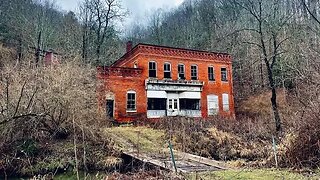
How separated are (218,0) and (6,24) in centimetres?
3116

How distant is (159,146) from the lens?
1653 centimetres

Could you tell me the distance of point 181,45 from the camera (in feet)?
157

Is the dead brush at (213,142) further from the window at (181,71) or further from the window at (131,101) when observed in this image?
the window at (181,71)

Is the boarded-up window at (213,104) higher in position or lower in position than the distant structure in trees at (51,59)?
lower

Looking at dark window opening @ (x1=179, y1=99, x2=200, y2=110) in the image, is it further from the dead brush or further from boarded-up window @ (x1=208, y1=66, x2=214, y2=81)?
the dead brush

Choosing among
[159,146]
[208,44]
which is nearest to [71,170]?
[159,146]

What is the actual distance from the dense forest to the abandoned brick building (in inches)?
122

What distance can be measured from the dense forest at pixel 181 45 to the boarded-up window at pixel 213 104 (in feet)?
9.77

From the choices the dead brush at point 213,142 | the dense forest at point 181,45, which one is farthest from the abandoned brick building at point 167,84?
the dead brush at point 213,142

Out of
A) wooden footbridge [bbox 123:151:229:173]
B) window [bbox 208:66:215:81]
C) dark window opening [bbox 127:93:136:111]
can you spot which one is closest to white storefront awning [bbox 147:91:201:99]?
dark window opening [bbox 127:93:136:111]

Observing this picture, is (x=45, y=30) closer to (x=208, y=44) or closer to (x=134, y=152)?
(x=208, y=44)

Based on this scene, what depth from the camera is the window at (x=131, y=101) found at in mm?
26975

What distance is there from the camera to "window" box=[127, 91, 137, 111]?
26975mm

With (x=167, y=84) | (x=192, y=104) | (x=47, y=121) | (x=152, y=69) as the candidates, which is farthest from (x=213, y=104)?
(x=47, y=121)
